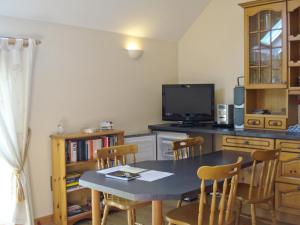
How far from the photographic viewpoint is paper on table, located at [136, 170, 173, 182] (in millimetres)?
2328

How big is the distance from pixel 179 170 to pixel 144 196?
2.04ft

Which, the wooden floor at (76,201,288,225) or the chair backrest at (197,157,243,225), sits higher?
the chair backrest at (197,157,243,225)

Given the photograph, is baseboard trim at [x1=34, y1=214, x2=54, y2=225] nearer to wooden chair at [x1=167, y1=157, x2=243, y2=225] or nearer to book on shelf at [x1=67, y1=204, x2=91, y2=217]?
book on shelf at [x1=67, y1=204, x2=91, y2=217]

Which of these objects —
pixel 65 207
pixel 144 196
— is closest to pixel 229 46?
pixel 65 207

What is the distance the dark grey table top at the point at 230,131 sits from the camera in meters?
3.52

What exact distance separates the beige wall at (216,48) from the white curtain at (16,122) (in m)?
2.34

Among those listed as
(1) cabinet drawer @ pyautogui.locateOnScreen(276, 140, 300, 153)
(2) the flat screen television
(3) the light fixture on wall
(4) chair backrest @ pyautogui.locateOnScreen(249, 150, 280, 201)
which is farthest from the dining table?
(3) the light fixture on wall

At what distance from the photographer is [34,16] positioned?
11.4 feet

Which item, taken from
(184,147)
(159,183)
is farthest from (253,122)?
(159,183)

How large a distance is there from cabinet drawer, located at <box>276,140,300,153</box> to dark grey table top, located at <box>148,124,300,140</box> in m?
0.05

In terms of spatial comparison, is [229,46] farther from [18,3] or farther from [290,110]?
[18,3]

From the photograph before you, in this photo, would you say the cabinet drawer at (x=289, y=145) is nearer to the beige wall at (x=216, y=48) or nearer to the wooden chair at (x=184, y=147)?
the wooden chair at (x=184, y=147)

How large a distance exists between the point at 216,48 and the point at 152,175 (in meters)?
2.78

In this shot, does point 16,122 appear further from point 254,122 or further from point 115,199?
point 254,122
